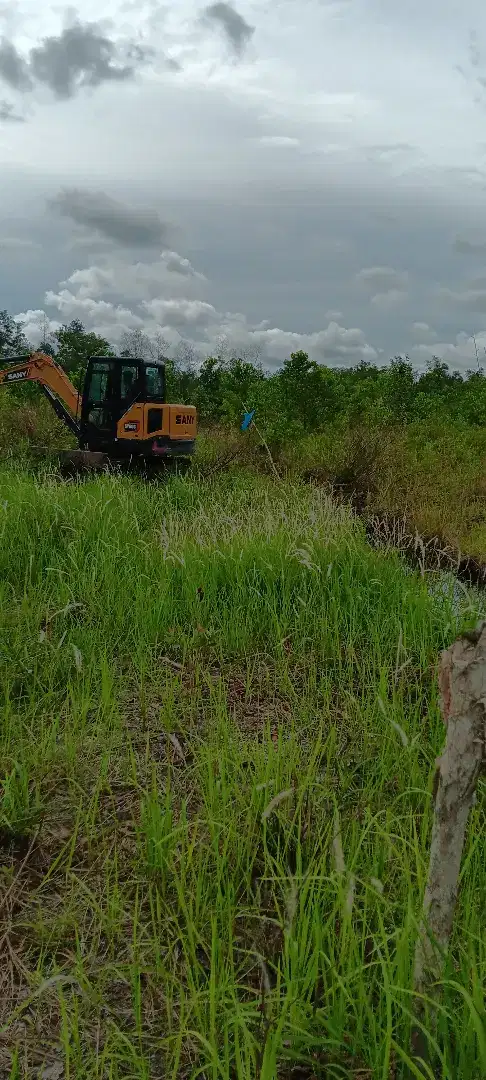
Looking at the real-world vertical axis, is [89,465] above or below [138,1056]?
above

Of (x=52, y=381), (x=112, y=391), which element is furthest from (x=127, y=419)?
(x=52, y=381)

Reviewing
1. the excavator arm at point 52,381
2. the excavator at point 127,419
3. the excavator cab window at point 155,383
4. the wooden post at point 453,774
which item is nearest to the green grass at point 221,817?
the wooden post at point 453,774

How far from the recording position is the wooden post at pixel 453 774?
1.33 m

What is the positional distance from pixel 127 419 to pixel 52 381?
93.0 inches

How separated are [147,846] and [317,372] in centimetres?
1337

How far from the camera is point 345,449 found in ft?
40.7

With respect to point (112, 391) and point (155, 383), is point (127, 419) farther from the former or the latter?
point (155, 383)

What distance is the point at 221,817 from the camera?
2.45 metres

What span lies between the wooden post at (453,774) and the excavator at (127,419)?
10356mm

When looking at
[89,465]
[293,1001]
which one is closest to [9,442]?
[89,465]

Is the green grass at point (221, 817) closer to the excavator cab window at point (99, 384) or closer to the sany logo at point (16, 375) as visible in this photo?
A: the excavator cab window at point (99, 384)

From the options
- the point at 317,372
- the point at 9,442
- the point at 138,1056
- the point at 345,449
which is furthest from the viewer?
the point at 317,372

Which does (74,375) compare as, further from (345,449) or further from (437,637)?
(437,637)

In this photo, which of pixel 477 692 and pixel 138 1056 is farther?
pixel 138 1056
